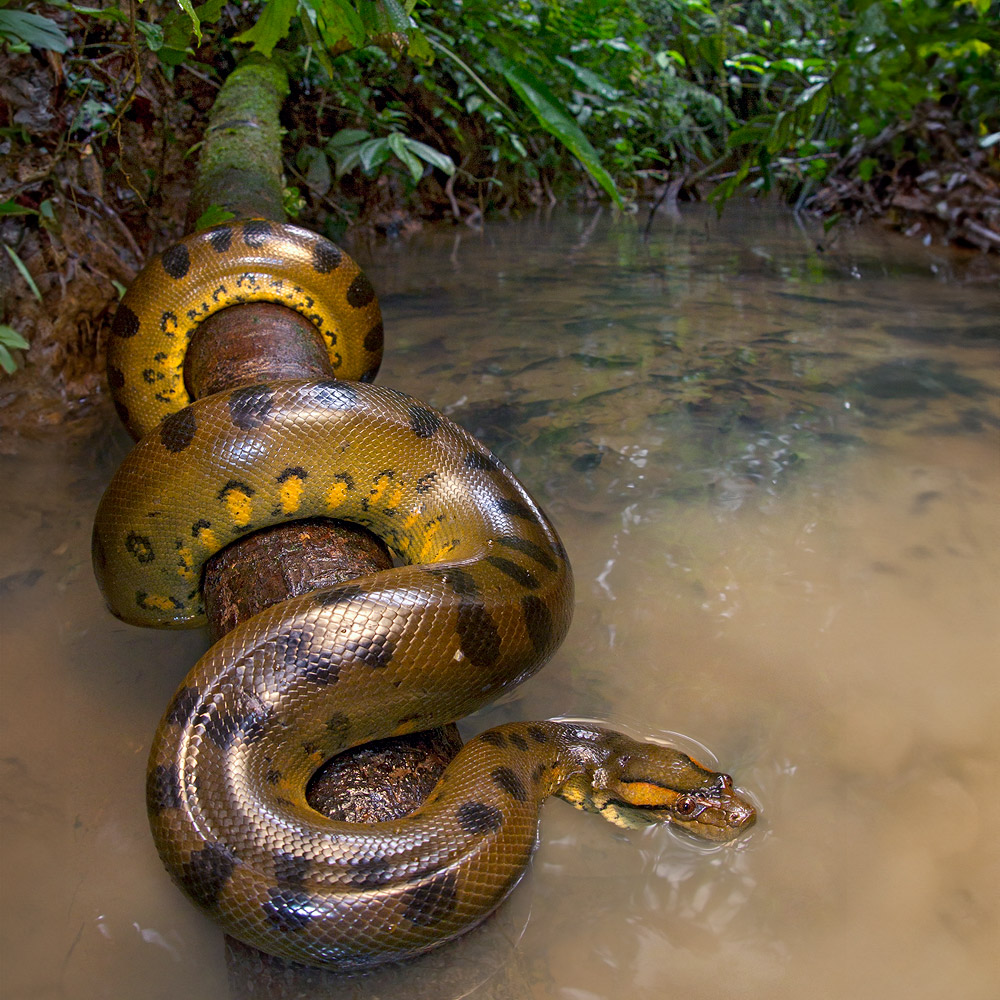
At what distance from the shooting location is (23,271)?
164 inches

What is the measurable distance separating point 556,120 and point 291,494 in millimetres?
3549

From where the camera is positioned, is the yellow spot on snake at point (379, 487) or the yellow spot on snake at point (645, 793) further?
the yellow spot on snake at point (379, 487)

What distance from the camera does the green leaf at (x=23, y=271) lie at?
13.7ft

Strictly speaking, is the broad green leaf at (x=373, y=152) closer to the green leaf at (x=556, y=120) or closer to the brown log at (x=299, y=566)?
the green leaf at (x=556, y=120)

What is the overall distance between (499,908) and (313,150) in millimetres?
7070

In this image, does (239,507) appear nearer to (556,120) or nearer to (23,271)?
(23,271)

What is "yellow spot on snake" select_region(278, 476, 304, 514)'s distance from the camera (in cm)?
243

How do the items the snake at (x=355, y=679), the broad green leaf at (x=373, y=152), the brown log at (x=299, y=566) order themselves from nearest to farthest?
1. the snake at (x=355, y=679)
2. the brown log at (x=299, y=566)
3. the broad green leaf at (x=373, y=152)

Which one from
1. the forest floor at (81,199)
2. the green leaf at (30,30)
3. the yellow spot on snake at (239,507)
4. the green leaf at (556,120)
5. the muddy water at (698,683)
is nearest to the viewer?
the muddy water at (698,683)

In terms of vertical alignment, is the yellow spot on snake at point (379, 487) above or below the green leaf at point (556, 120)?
below

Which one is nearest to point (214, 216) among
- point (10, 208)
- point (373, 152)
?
point (10, 208)

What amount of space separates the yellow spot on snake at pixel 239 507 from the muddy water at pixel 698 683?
58cm

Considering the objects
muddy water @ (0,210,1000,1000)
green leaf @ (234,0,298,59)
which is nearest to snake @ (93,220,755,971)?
muddy water @ (0,210,1000,1000)

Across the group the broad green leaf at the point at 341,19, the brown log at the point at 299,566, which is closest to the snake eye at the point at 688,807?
the brown log at the point at 299,566
